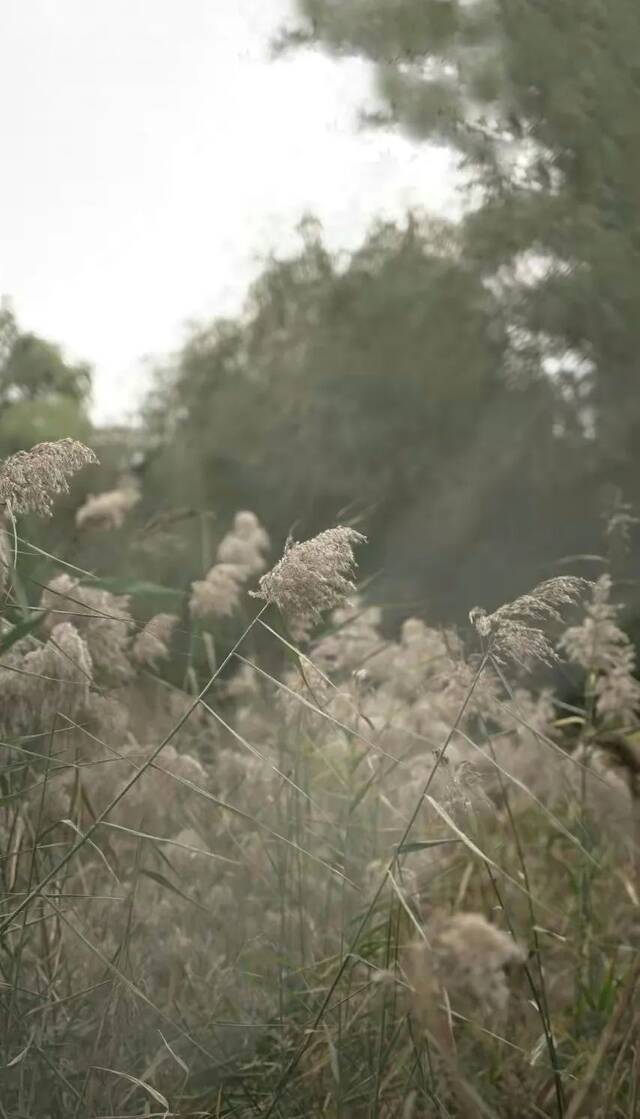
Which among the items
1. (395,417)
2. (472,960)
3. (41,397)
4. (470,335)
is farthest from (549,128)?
(41,397)

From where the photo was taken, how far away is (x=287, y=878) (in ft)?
6.47

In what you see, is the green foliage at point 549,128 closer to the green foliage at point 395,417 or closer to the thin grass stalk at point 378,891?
the green foliage at point 395,417

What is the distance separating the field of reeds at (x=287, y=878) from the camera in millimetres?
1271

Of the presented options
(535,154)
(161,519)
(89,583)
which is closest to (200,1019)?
(89,583)

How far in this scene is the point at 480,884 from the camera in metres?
2.30

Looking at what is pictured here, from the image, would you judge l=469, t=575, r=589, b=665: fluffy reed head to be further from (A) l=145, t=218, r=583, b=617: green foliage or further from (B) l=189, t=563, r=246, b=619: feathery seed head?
(A) l=145, t=218, r=583, b=617: green foliage

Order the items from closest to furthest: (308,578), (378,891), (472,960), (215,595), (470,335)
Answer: (472,960) → (378,891) → (308,578) → (215,595) → (470,335)

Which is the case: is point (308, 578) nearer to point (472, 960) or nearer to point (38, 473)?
point (38, 473)

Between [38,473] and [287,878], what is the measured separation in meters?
0.93

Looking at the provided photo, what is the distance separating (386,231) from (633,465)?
1023mm

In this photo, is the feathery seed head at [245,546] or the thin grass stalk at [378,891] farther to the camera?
the feathery seed head at [245,546]

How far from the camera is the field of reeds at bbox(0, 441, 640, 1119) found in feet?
4.17

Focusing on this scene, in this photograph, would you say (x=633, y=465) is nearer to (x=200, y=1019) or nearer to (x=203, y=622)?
(x=203, y=622)

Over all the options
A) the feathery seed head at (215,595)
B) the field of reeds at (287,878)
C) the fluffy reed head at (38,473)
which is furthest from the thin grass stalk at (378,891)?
the feathery seed head at (215,595)
